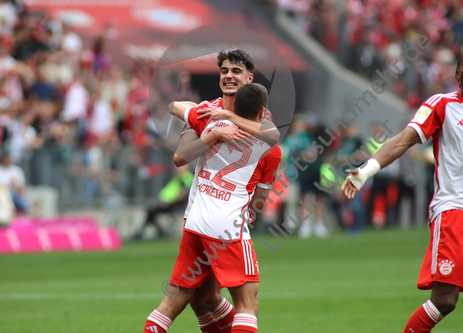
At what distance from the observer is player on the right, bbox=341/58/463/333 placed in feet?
16.7

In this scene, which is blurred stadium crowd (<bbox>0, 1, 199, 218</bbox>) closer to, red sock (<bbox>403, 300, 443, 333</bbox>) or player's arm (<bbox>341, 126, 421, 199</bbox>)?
player's arm (<bbox>341, 126, 421, 199</bbox>)

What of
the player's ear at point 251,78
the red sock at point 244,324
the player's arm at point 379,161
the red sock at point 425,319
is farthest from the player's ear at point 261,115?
the red sock at point 425,319

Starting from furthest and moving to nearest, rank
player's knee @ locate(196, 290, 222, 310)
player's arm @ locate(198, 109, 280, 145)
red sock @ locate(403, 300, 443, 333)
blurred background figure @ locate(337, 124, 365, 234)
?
1. blurred background figure @ locate(337, 124, 365, 234)
2. player's knee @ locate(196, 290, 222, 310)
3. red sock @ locate(403, 300, 443, 333)
4. player's arm @ locate(198, 109, 280, 145)

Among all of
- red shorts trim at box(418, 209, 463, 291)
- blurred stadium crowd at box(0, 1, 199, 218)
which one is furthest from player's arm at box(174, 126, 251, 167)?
blurred stadium crowd at box(0, 1, 199, 218)

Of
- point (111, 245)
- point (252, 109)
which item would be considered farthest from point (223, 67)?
point (111, 245)

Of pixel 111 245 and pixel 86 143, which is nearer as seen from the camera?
pixel 111 245

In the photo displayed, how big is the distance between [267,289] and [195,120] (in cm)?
535

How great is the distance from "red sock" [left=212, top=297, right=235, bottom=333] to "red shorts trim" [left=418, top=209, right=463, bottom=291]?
58.2 inches

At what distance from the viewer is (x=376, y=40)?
78.0 ft

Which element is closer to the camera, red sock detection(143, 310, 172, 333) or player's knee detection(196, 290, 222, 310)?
red sock detection(143, 310, 172, 333)

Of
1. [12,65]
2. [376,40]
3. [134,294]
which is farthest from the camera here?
[376,40]

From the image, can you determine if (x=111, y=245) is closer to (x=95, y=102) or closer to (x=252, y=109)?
(x=95, y=102)

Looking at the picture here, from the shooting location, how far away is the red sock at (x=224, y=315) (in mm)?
5336

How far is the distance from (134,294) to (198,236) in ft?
15.7
